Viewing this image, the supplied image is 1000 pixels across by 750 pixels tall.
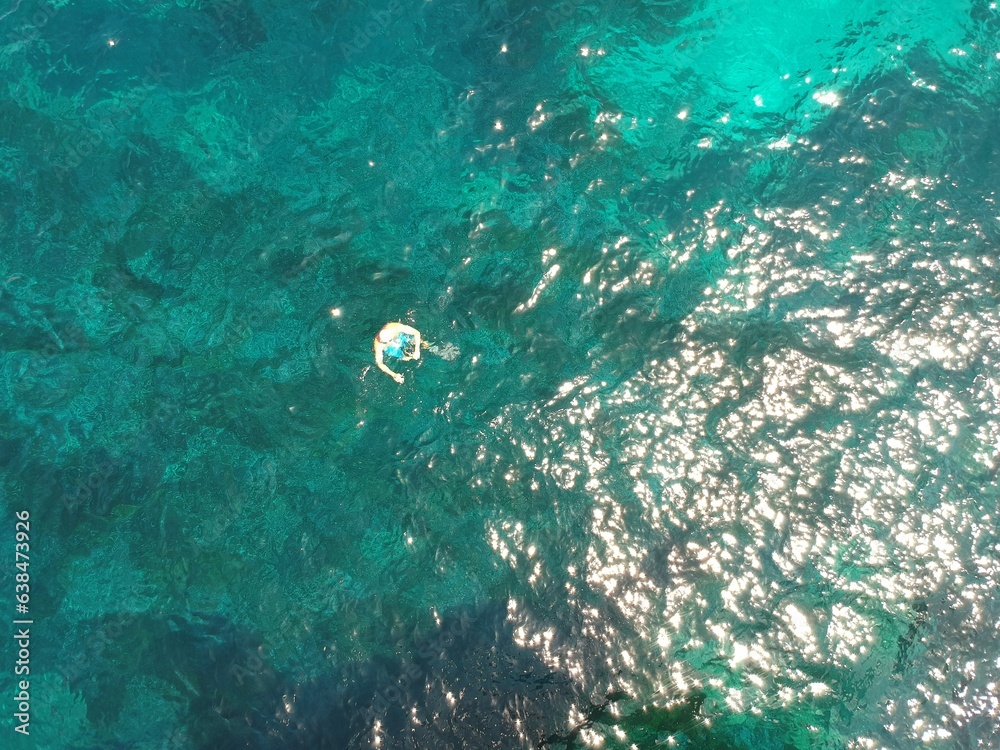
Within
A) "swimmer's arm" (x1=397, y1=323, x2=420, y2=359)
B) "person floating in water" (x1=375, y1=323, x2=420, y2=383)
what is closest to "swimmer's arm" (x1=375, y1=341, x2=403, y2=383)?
"person floating in water" (x1=375, y1=323, x2=420, y2=383)

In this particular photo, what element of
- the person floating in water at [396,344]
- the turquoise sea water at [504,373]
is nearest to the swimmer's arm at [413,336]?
the person floating in water at [396,344]

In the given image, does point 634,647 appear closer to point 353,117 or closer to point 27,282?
point 353,117

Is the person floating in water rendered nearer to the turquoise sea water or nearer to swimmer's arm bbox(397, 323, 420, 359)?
swimmer's arm bbox(397, 323, 420, 359)

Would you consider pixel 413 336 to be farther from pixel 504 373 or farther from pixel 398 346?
pixel 504 373

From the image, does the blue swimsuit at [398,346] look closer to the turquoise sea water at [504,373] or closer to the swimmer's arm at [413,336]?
the swimmer's arm at [413,336]

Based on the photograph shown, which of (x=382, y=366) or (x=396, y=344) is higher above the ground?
(x=396, y=344)

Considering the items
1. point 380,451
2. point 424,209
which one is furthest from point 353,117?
point 380,451

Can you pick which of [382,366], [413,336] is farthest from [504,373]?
[382,366]

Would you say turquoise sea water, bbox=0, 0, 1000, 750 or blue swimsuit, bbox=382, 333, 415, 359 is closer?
turquoise sea water, bbox=0, 0, 1000, 750
